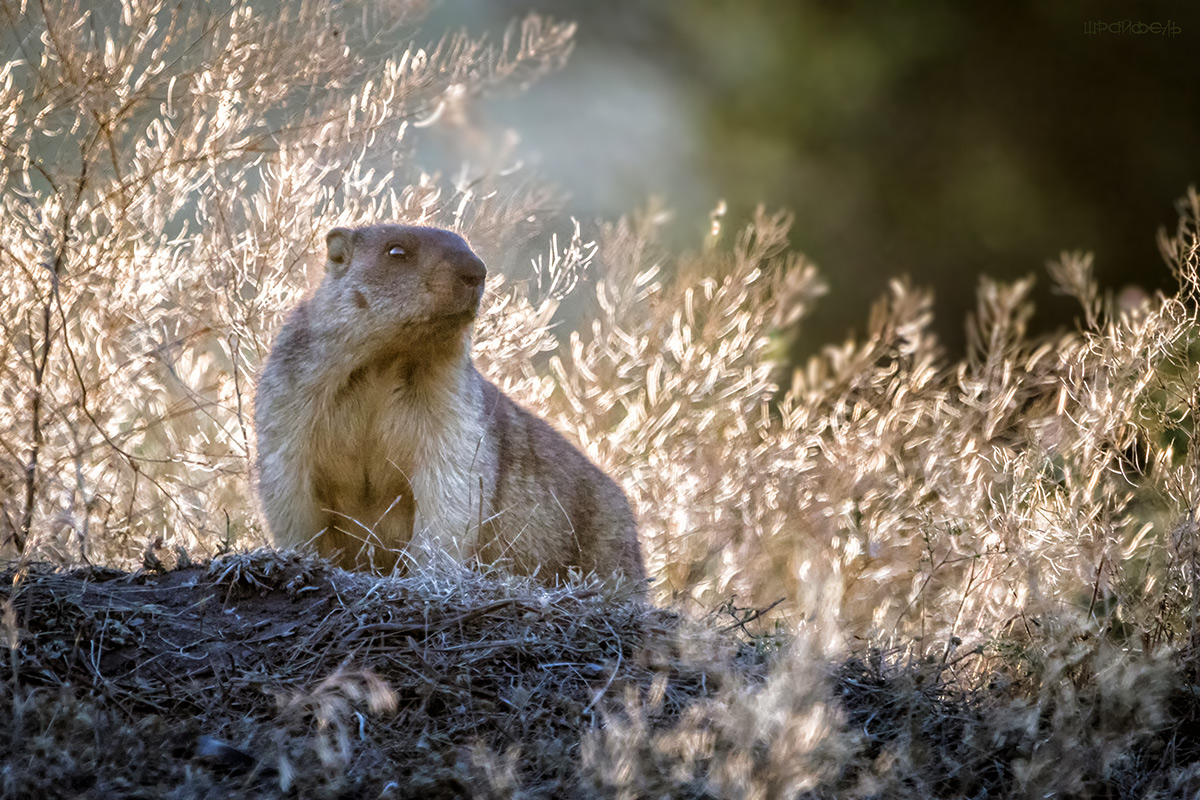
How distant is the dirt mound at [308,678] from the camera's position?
350 cm

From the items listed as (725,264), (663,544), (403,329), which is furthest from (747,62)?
(403,329)

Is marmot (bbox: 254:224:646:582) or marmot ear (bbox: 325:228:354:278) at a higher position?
marmot ear (bbox: 325:228:354:278)

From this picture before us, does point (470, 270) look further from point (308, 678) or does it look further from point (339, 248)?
point (308, 678)

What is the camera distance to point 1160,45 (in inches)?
393

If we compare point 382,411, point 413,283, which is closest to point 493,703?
point 382,411

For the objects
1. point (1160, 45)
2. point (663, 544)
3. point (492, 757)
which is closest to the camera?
point (492, 757)

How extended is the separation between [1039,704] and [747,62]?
749cm

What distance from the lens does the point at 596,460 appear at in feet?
25.0

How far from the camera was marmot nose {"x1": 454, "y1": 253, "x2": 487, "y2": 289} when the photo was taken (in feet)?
18.2

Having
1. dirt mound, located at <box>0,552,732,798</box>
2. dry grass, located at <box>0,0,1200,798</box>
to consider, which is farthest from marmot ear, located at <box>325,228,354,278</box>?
dirt mound, located at <box>0,552,732,798</box>

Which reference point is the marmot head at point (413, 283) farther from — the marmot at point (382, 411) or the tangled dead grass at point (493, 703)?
the tangled dead grass at point (493, 703)

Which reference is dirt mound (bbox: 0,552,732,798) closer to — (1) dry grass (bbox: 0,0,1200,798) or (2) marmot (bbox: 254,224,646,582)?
(1) dry grass (bbox: 0,0,1200,798)

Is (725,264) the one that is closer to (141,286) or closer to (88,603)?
(141,286)

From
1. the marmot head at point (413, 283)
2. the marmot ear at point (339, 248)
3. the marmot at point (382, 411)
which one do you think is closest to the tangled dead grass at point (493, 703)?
the marmot at point (382, 411)
